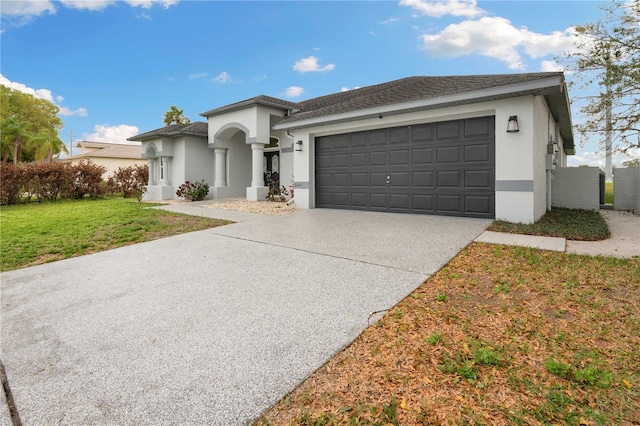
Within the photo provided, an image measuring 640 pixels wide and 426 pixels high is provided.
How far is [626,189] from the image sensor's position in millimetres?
12977

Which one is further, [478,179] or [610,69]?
[610,69]

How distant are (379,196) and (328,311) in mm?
7134

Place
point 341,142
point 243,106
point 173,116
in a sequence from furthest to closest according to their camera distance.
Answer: point 173,116, point 243,106, point 341,142

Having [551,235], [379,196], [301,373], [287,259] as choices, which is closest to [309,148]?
[379,196]

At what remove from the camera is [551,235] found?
6555mm

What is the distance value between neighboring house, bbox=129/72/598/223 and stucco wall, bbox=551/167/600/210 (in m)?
0.09

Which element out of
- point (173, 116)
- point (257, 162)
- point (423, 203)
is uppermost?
point (173, 116)

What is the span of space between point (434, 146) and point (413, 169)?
34.1 inches

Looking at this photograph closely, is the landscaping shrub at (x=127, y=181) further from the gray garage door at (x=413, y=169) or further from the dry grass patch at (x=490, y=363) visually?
the dry grass patch at (x=490, y=363)

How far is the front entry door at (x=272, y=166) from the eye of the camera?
54.1 ft

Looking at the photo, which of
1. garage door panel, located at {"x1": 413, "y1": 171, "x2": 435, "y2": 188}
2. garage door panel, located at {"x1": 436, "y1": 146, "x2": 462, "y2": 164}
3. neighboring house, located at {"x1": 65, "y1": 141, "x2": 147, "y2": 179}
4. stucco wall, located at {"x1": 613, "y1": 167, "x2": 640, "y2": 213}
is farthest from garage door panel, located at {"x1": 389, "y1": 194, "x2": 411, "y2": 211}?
neighboring house, located at {"x1": 65, "y1": 141, "x2": 147, "y2": 179}

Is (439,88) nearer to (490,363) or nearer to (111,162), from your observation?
(490,363)

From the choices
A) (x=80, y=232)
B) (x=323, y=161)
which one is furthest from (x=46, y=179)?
(x=323, y=161)

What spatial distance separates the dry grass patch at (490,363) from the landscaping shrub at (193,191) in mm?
13949
